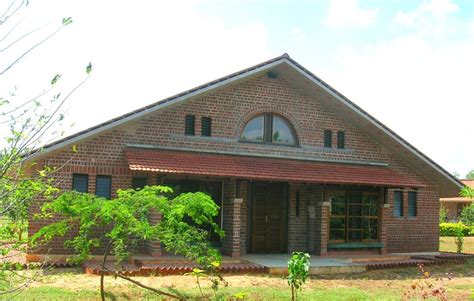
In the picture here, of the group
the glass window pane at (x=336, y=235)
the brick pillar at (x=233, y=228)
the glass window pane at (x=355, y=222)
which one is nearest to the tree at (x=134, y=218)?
the brick pillar at (x=233, y=228)

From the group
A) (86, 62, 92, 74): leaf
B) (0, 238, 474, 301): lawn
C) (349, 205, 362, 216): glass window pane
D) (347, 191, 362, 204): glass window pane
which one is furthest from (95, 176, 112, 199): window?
(86, 62, 92, 74): leaf

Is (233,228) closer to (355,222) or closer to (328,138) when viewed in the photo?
(355,222)

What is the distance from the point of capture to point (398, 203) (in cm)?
2066

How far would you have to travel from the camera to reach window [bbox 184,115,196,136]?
1703 cm

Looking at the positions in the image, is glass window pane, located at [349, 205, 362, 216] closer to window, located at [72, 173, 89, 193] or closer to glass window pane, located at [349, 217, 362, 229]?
glass window pane, located at [349, 217, 362, 229]

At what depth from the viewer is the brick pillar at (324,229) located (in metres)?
17.5

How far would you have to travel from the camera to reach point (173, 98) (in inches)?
639

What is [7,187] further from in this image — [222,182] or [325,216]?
[325,216]

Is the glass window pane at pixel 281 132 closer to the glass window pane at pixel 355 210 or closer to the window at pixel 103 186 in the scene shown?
the glass window pane at pixel 355 210

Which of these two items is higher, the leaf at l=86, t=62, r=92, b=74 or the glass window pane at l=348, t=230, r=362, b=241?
the leaf at l=86, t=62, r=92, b=74

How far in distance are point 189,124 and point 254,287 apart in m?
6.62

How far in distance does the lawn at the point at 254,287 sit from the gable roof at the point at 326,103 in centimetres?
419

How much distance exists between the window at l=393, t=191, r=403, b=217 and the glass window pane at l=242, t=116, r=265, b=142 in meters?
6.26

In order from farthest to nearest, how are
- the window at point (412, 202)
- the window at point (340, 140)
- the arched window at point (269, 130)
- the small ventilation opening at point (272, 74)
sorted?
the window at point (412, 202) < the window at point (340, 140) < the small ventilation opening at point (272, 74) < the arched window at point (269, 130)
